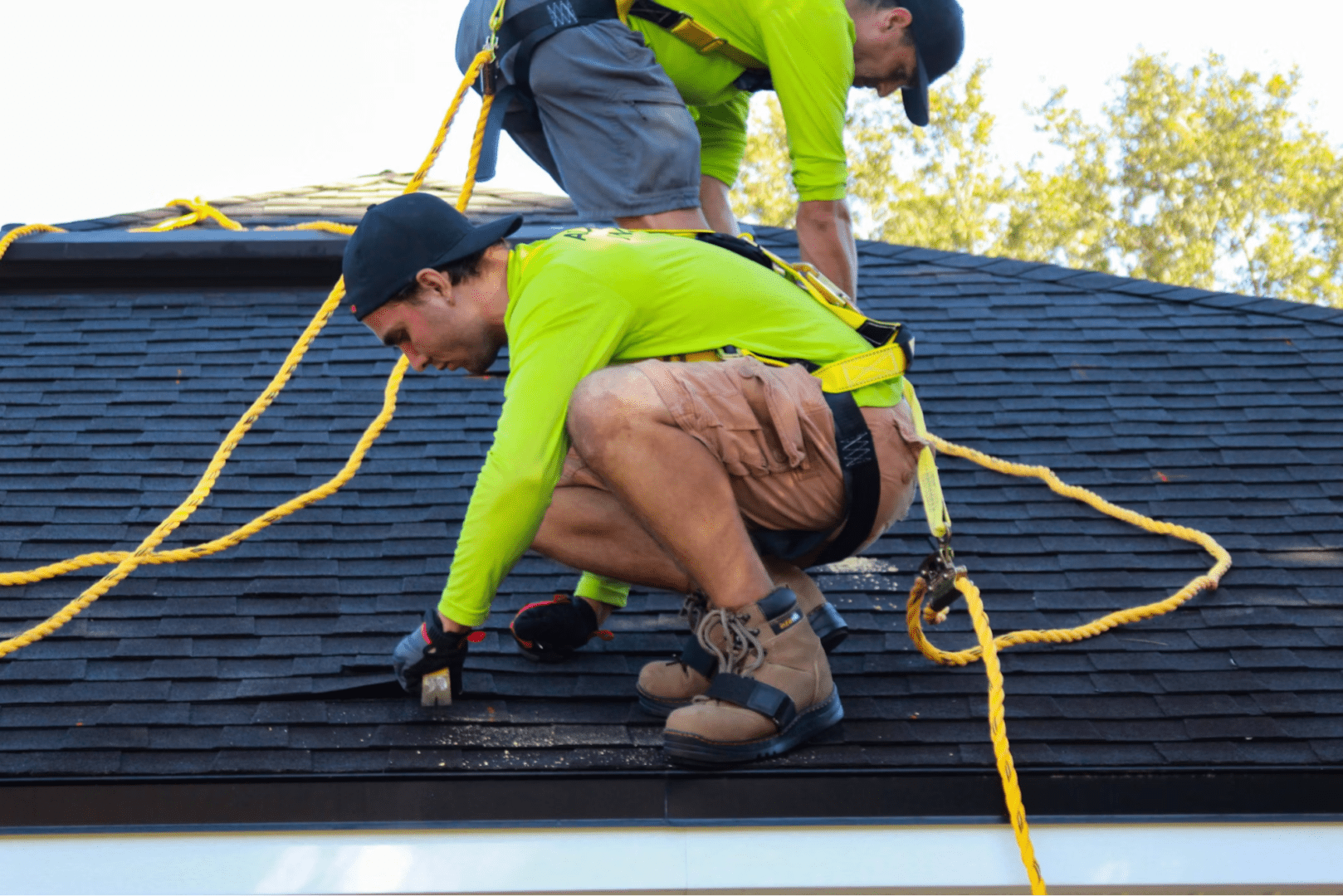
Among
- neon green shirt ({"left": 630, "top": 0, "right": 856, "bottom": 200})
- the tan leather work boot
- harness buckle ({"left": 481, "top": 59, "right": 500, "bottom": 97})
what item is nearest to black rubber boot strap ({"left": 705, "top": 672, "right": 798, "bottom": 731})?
the tan leather work boot

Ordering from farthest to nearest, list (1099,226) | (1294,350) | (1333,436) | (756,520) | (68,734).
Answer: (1099,226)
(1294,350)
(1333,436)
(756,520)
(68,734)

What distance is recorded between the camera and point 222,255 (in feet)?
14.6

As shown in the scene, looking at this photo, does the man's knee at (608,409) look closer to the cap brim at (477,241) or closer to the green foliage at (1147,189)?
the cap brim at (477,241)

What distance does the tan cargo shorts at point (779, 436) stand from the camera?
2.29 metres

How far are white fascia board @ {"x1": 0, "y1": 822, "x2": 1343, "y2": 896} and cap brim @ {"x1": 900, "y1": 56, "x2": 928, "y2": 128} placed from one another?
1701mm

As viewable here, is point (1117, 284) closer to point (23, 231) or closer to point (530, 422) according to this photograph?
point (530, 422)

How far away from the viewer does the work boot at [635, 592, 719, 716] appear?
7.82 ft

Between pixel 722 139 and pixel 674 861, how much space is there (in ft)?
6.78

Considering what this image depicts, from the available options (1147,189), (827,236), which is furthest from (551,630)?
(1147,189)

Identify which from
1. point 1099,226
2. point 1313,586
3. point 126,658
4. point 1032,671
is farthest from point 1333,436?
point 1099,226

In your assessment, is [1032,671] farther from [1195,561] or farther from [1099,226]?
[1099,226]

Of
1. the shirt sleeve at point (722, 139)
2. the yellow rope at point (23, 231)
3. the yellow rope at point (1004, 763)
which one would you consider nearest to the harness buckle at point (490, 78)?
the shirt sleeve at point (722, 139)

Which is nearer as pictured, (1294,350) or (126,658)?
(126,658)

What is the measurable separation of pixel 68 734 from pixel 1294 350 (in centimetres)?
386
